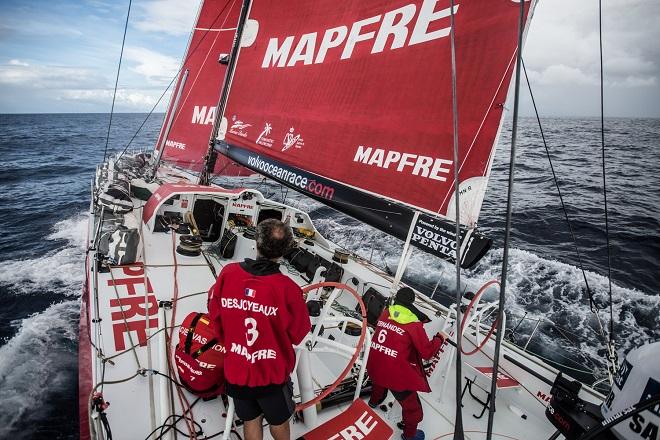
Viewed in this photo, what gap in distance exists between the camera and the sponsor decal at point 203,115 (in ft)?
24.4

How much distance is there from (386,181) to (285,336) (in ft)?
7.10

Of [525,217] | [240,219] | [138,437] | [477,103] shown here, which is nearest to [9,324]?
[240,219]

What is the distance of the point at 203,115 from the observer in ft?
25.1

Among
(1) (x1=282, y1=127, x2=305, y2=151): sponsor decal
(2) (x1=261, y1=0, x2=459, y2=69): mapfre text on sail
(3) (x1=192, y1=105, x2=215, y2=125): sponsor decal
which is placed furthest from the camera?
(3) (x1=192, y1=105, x2=215, y2=125): sponsor decal

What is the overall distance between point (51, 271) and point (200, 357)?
918 centimetres

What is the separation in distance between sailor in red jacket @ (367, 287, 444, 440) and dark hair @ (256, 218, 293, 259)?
1.34 metres

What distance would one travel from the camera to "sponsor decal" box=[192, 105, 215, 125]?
293 inches

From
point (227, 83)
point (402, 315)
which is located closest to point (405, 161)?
point (402, 315)

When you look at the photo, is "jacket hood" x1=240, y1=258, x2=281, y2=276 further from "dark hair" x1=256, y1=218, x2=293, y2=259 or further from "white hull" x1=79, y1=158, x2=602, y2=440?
"white hull" x1=79, y1=158, x2=602, y2=440

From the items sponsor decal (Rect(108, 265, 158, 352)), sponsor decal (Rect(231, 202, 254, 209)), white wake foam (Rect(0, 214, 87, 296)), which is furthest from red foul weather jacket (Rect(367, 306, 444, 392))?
white wake foam (Rect(0, 214, 87, 296))

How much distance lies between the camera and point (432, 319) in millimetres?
4320

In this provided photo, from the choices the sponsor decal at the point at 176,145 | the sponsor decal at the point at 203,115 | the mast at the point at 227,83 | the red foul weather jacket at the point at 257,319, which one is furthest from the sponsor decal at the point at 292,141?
the sponsor decal at the point at 176,145

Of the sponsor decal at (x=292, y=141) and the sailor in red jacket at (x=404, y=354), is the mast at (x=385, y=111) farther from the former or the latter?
the sailor in red jacket at (x=404, y=354)

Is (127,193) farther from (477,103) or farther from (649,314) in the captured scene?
(649,314)
